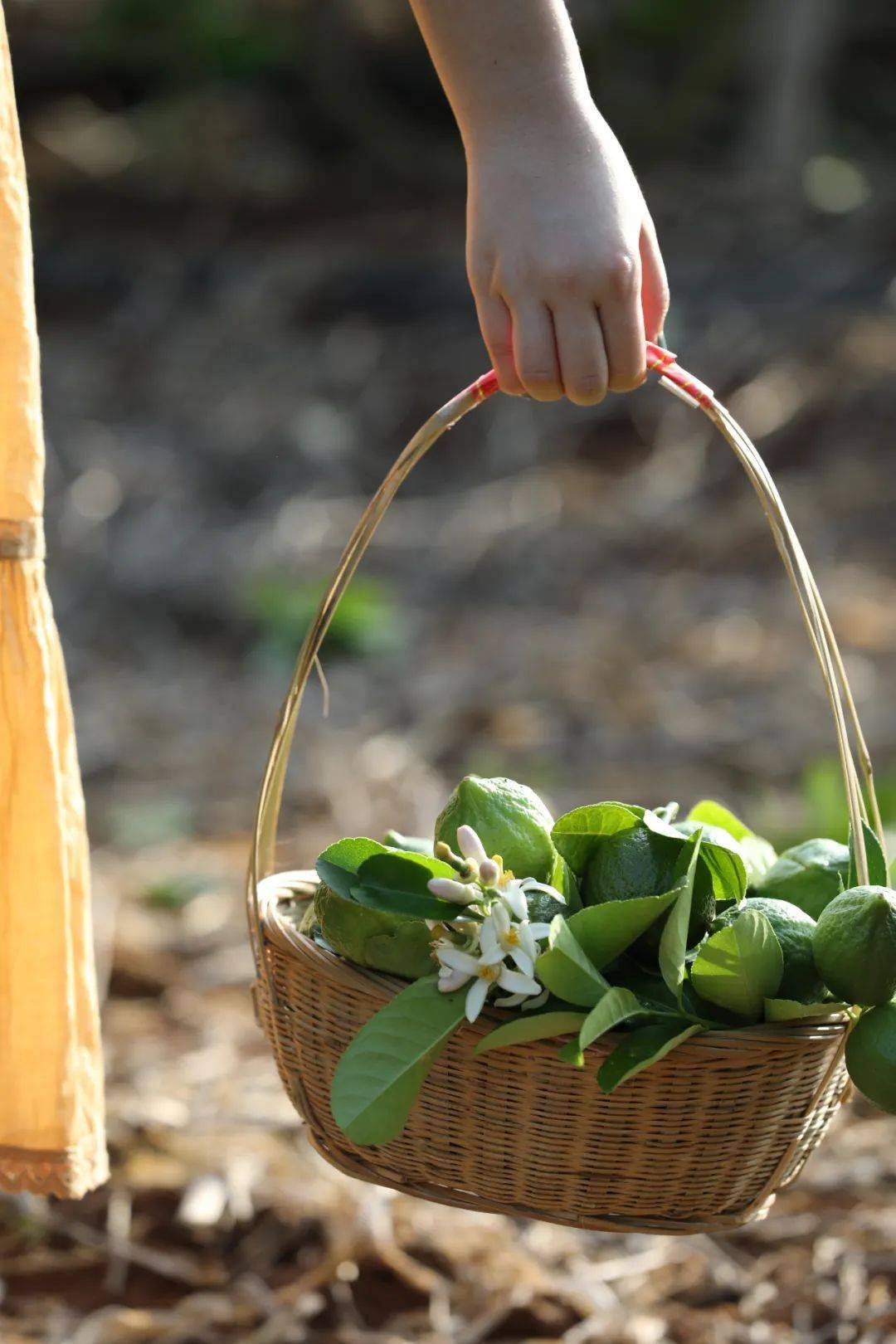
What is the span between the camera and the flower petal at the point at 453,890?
0.83 m

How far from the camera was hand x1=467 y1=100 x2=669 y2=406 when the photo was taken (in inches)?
34.5

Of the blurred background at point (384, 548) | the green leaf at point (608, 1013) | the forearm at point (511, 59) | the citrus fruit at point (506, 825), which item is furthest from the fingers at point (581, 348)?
the blurred background at point (384, 548)

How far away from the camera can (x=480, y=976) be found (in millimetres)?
848

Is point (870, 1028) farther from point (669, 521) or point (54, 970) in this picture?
point (669, 521)

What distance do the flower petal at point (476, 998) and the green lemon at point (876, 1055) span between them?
0.23 meters

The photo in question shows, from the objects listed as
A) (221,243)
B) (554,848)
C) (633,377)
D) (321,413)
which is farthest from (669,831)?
(221,243)

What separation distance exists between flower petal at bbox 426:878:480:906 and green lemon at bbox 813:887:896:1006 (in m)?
0.21

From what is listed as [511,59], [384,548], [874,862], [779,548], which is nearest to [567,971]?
[874,862]

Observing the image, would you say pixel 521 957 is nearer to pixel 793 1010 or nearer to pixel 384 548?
pixel 793 1010

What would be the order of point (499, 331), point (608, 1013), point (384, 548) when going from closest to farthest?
point (608, 1013), point (499, 331), point (384, 548)

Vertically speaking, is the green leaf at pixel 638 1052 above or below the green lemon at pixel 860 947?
below

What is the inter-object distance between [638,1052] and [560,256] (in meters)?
0.47

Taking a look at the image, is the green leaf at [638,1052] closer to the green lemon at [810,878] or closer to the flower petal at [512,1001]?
the flower petal at [512,1001]

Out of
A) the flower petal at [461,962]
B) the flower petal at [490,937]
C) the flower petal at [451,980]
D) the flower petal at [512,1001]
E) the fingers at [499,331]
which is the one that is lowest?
the flower petal at [512,1001]
